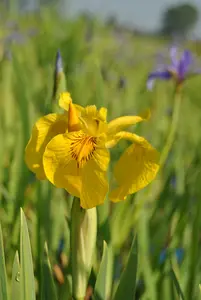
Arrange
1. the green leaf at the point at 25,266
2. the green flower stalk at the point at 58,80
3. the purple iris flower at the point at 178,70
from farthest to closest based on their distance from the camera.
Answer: the purple iris flower at the point at 178,70
the green flower stalk at the point at 58,80
the green leaf at the point at 25,266

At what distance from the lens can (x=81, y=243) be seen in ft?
1.63

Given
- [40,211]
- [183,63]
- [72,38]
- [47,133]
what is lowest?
[40,211]

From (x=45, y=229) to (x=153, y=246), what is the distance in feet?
0.73

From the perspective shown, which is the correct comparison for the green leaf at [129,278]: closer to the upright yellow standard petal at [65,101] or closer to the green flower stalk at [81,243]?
the green flower stalk at [81,243]

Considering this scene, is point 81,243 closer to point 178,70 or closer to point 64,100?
point 64,100

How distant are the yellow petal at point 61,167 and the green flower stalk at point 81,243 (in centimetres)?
3

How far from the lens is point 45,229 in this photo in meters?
0.72

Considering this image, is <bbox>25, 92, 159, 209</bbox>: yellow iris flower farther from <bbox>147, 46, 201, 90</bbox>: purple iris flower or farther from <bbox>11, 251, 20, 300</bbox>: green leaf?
<bbox>147, 46, 201, 90</bbox>: purple iris flower

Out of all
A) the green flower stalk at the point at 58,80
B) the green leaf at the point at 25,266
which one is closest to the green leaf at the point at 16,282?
the green leaf at the point at 25,266

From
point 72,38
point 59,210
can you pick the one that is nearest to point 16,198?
point 59,210

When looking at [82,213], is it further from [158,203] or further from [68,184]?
[158,203]

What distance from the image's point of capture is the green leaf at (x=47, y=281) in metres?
0.49

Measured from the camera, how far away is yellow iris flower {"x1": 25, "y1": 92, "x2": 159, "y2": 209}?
449 millimetres

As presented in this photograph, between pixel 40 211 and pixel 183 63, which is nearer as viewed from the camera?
pixel 40 211
